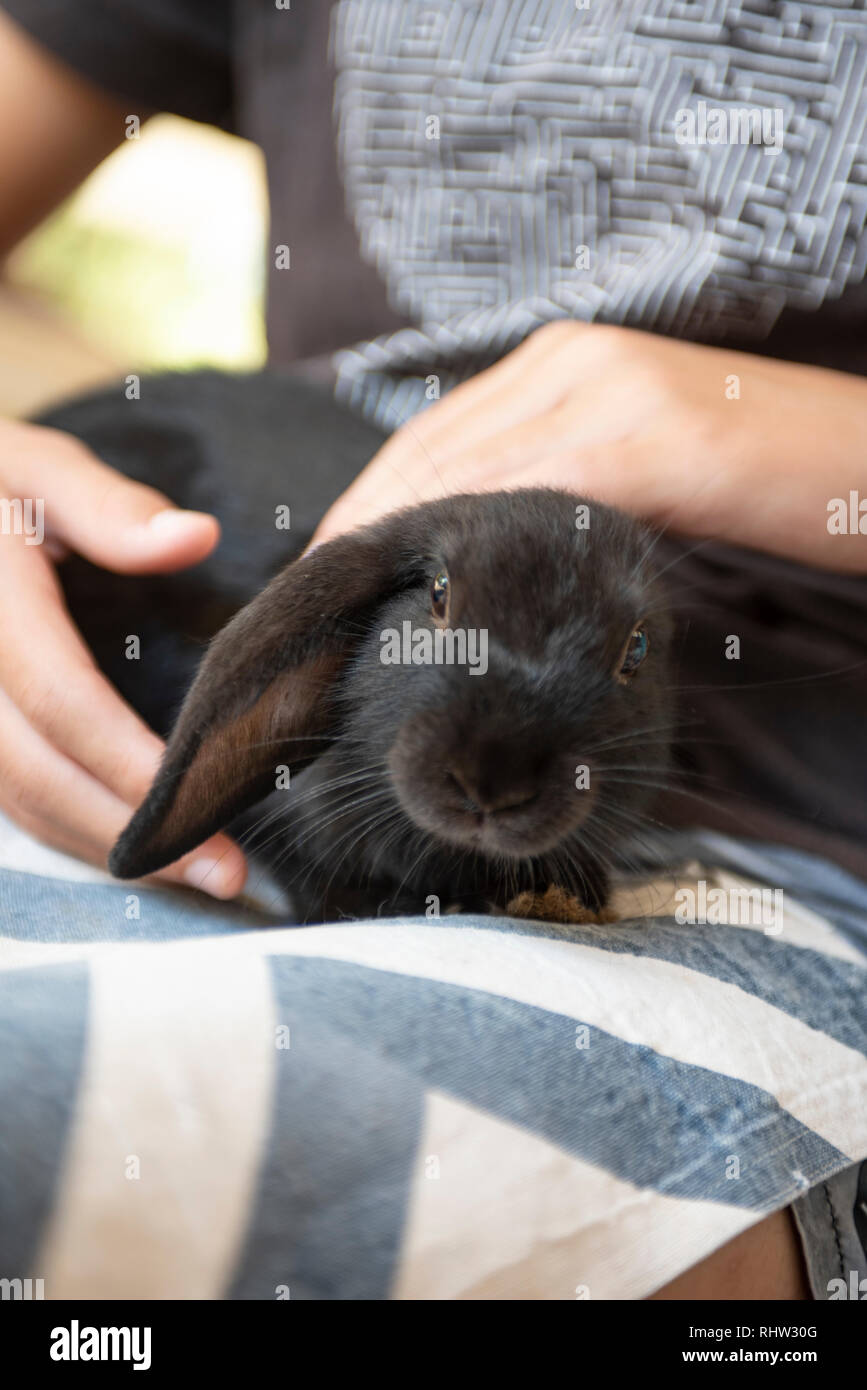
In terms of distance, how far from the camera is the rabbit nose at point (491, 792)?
962 mm

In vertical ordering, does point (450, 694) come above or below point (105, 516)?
below

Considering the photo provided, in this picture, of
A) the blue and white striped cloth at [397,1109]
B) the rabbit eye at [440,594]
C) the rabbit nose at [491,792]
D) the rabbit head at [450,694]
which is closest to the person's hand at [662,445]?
the rabbit head at [450,694]

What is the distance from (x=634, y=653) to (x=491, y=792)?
27 cm

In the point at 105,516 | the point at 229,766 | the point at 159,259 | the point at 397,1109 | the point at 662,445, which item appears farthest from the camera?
the point at 159,259

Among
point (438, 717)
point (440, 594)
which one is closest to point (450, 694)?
point (438, 717)

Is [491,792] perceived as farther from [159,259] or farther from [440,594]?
[159,259]

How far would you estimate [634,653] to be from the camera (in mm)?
1141

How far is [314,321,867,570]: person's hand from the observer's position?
4.09ft

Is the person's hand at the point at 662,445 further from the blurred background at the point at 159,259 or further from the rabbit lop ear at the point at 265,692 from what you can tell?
the blurred background at the point at 159,259

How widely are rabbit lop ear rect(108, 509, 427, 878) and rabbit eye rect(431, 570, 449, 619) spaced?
0.06m

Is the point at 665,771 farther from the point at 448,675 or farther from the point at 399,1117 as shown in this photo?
the point at 399,1117

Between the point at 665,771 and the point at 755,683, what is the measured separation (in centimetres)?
27

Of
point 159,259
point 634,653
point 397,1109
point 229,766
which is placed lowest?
point 397,1109

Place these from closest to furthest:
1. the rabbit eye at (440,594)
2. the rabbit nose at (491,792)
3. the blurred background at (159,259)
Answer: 1. the rabbit nose at (491,792)
2. the rabbit eye at (440,594)
3. the blurred background at (159,259)
